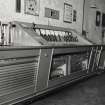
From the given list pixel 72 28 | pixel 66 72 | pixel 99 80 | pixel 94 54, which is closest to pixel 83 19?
pixel 72 28

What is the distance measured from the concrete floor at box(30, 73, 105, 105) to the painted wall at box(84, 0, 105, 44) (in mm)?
2148

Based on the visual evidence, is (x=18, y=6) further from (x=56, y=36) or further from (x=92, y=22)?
(x=92, y=22)

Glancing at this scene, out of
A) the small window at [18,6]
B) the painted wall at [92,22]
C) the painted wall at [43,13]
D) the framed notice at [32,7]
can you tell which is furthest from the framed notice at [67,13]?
the small window at [18,6]

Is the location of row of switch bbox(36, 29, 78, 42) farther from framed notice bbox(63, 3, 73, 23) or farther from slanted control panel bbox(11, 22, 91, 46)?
framed notice bbox(63, 3, 73, 23)

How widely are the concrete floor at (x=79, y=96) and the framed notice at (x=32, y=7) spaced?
155 centimetres

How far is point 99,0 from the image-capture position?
632cm

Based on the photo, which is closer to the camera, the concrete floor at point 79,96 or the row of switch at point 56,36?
the concrete floor at point 79,96

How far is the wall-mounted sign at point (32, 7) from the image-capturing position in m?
3.26

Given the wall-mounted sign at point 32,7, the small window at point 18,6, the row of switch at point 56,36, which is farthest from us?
the row of switch at point 56,36

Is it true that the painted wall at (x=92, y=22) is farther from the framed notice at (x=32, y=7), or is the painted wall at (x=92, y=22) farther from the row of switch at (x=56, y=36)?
the framed notice at (x=32, y=7)

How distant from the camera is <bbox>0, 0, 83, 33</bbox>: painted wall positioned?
9.29ft

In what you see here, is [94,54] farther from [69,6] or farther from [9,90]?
[9,90]

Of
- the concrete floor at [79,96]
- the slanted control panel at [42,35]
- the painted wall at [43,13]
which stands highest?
the painted wall at [43,13]

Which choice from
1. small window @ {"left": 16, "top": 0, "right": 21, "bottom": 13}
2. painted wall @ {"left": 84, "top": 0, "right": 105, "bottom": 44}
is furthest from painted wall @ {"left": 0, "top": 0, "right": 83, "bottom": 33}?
painted wall @ {"left": 84, "top": 0, "right": 105, "bottom": 44}
